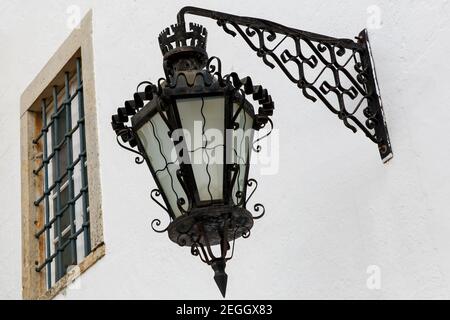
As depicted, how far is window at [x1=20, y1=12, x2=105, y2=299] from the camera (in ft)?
17.5

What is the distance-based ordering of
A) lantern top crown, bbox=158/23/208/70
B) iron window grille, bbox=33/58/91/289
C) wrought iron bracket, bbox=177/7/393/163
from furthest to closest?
iron window grille, bbox=33/58/91/289 < wrought iron bracket, bbox=177/7/393/163 < lantern top crown, bbox=158/23/208/70

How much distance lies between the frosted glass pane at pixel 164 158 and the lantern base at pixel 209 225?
0.20ft

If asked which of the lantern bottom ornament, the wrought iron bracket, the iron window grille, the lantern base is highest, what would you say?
the iron window grille

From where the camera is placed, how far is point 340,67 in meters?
3.55

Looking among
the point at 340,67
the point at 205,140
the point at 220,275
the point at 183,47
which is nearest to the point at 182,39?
the point at 183,47

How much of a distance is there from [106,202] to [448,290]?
225 cm

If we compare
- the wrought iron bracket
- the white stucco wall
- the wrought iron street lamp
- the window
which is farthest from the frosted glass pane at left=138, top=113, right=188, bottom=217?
the window

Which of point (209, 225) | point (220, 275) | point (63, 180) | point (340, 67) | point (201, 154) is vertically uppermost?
Result: point (63, 180)

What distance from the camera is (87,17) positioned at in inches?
223

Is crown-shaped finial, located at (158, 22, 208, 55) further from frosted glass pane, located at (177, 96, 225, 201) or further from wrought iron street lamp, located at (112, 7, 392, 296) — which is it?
frosted glass pane, located at (177, 96, 225, 201)

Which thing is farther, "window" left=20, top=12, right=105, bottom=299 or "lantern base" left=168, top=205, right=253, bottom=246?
"window" left=20, top=12, right=105, bottom=299

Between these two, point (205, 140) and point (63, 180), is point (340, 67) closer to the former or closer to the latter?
point (205, 140)

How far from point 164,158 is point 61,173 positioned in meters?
2.80
